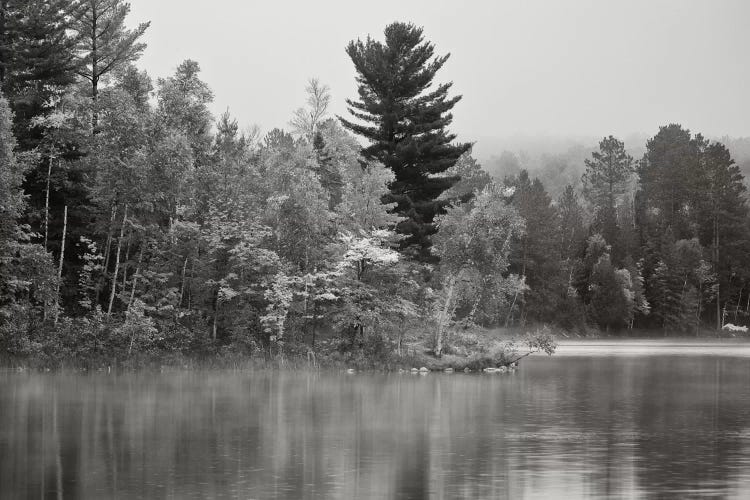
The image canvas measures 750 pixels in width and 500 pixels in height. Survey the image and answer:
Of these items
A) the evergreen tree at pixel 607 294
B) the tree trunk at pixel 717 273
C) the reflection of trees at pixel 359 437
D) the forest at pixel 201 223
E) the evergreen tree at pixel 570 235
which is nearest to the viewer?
the reflection of trees at pixel 359 437

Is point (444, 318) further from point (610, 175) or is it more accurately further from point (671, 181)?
point (610, 175)

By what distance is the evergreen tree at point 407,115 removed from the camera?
6500 centimetres

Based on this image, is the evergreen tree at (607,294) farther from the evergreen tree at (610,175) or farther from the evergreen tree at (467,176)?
the evergreen tree at (610,175)

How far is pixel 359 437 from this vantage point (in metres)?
Answer: 27.8

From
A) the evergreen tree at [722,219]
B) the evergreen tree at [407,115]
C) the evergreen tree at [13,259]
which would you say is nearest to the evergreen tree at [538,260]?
the evergreen tree at [722,219]

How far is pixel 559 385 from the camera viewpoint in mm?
47031

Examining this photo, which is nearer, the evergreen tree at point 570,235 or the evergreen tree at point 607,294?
the evergreen tree at point 607,294

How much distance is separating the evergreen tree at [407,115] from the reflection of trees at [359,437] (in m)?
21.1

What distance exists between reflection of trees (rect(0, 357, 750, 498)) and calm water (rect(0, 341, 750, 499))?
64 millimetres

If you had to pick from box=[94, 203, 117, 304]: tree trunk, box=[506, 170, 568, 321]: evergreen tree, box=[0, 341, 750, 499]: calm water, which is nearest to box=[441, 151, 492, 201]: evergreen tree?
box=[506, 170, 568, 321]: evergreen tree

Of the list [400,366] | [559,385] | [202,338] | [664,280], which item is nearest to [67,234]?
[202,338]

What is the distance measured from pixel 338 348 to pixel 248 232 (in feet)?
29.3

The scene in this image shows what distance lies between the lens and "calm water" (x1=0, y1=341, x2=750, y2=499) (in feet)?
65.1

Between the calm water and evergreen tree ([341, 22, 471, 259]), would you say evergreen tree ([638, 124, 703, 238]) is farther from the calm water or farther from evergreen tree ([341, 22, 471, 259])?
the calm water
